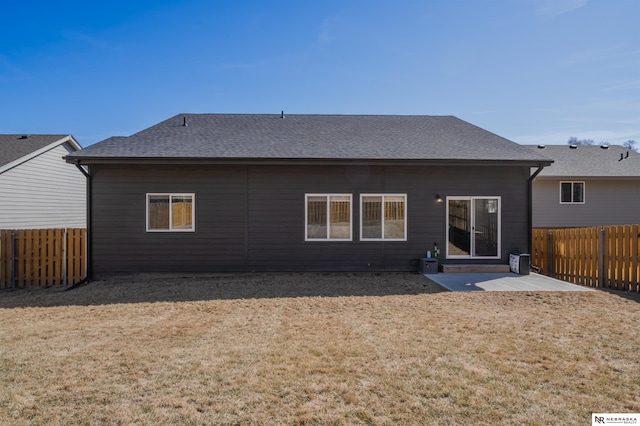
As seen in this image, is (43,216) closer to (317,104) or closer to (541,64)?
(317,104)

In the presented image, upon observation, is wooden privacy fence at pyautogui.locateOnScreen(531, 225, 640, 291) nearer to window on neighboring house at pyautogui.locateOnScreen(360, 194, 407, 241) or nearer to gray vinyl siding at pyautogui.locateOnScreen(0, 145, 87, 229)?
window on neighboring house at pyautogui.locateOnScreen(360, 194, 407, 241)

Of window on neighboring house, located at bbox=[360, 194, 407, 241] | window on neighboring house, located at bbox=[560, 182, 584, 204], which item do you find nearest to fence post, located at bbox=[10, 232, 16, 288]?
window on neighboring house, located at bbox=[360, 194, 407, 241]

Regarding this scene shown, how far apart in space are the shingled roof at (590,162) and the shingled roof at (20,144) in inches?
871

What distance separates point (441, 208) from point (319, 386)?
7272 millimetres

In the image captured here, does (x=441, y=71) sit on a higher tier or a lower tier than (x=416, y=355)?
higher

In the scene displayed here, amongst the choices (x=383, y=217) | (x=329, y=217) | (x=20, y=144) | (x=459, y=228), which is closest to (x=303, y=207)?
(x=329, y=217)

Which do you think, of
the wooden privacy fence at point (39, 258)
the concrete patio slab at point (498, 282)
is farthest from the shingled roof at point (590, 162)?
the wooden privacy fence at point (39, 258)

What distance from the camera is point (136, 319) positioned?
5.18 metres

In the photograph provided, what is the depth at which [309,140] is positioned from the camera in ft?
32.8

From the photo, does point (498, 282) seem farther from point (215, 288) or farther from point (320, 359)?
point (215, 288)

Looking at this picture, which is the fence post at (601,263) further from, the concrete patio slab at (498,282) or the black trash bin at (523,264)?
the black trash bin at (523,264)

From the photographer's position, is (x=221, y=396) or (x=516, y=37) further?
(x=516, y=37)

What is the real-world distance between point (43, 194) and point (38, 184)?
49cm

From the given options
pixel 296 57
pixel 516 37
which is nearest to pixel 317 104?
pixel 296 57
